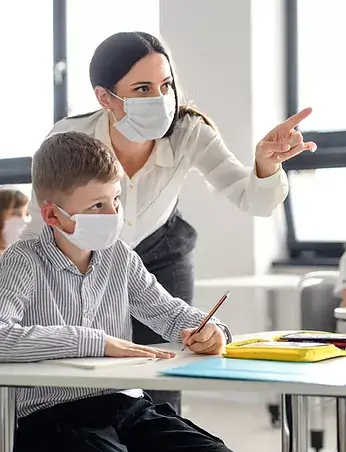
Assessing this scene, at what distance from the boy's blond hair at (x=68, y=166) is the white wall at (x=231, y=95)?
271cm

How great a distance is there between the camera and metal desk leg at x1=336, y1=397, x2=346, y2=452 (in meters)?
1.37

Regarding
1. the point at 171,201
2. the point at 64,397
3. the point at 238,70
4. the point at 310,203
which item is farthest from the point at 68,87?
the point at 64,397

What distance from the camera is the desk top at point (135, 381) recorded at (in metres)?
1.21

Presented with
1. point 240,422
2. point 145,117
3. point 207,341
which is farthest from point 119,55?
point 240,422

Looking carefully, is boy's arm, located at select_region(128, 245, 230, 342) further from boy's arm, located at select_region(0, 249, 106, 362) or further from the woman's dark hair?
the woman's dark hair

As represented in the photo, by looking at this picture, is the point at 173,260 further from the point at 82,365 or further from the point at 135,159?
the point at 82,365

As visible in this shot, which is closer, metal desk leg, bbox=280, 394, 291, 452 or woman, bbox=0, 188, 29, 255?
metal desk leg, bbox=280, 394, 291, 452

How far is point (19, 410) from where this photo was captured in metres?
1.59

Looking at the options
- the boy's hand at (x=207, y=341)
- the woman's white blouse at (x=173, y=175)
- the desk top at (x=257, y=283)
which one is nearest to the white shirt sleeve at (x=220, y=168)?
the woman's white blouse at (x=173, y=175)

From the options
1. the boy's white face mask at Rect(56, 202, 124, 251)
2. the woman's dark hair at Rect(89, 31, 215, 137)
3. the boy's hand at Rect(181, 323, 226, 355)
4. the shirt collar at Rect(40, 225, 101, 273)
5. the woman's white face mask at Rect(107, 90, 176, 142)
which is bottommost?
the boy's hand at Rect(181, 323, 226, 355)

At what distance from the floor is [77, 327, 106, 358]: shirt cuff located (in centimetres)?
174

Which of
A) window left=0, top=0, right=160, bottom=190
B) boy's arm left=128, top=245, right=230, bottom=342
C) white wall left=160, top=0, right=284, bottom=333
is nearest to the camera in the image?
boy's arm left=128, top=245, right=230, bottom=342

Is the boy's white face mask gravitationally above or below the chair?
above

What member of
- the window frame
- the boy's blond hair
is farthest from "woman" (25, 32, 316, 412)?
the window frame
